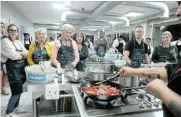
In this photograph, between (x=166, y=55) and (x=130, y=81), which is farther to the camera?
(x=166, y=55)

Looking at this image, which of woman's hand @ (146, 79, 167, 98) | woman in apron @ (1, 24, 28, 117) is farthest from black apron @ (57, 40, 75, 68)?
woman's hand @ (146, 79, 167, 98)

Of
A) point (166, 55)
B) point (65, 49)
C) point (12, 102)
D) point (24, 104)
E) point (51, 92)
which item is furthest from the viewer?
point (24, 104)

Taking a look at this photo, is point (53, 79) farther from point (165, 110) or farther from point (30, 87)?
point (165, 110)

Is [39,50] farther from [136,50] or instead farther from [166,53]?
[166,53]

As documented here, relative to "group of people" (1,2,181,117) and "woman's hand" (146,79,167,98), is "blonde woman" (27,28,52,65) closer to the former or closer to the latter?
"group of people" (1,2,181,117)

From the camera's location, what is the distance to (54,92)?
51.2 inches

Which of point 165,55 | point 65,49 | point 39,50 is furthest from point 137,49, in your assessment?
point 39,50

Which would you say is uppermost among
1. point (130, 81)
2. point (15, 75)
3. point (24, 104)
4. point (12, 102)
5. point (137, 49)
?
point (137, 49)

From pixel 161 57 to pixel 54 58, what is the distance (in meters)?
1.76

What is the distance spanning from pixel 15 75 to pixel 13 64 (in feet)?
0.56

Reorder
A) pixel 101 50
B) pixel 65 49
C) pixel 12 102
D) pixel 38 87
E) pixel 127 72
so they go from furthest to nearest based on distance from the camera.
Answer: pixel 101 50, pixel 12 102, pixel 65 49, pixel 38 87, pixel 127 72

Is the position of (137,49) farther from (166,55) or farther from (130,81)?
(130,81)

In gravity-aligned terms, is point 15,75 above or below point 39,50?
below

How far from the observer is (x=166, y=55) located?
107 inches
